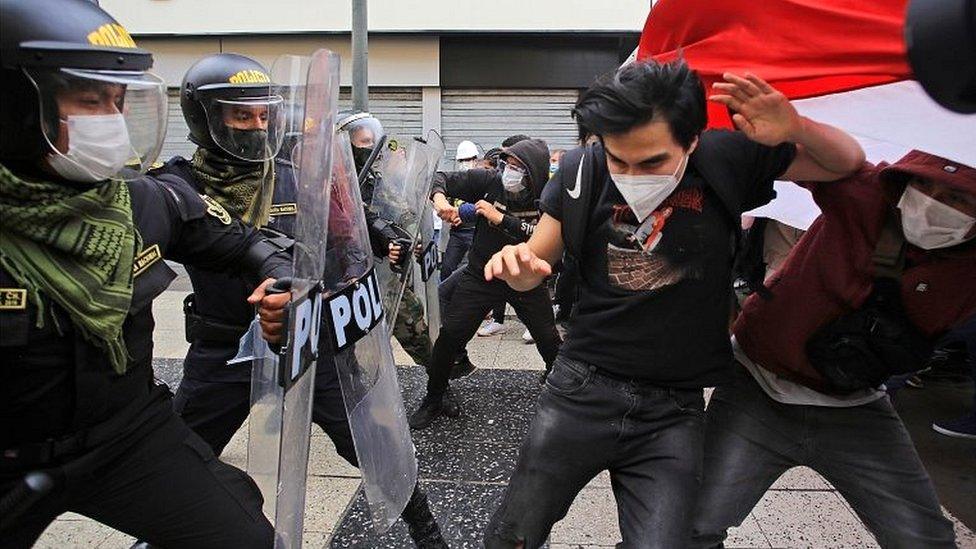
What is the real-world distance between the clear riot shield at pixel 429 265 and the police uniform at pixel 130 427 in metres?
1.78

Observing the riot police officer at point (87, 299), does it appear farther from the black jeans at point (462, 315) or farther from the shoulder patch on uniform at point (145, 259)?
the black jeans at point (462, 315)

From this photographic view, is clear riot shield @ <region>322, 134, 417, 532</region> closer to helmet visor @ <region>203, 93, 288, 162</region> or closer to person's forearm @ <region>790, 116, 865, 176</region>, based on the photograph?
helmet visor @ <region>203, 93, 288, 162</region>

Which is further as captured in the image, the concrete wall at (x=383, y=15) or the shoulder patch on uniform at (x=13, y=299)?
the concrete wall at (x=383, y=15)

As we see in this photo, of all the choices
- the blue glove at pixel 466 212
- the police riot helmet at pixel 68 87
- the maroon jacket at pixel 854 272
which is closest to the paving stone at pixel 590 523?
the maroon jacket at pixel 854 272

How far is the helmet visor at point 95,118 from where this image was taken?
1.36 m

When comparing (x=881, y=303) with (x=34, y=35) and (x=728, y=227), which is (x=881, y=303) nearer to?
(x=728, y=227)

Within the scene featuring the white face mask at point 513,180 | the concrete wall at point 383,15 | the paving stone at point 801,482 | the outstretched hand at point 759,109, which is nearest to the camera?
the outstretched hand at point 759,109

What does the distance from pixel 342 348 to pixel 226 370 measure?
29.6 inches

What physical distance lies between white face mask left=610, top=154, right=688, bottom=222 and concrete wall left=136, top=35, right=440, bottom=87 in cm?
1147

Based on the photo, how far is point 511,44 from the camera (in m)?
12.5

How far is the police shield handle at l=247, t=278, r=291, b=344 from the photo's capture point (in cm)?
164

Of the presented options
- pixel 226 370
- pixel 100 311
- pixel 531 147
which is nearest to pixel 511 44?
pixel 531 147

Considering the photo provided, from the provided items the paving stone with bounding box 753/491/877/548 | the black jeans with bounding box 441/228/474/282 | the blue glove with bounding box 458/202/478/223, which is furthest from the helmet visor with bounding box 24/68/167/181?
the black jeans with bounding box 441/228/474/282

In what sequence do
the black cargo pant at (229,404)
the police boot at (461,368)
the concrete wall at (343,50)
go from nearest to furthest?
the black cargo pant at (229,404), the police boot at (461,368), the concrete wall at (343,50)
